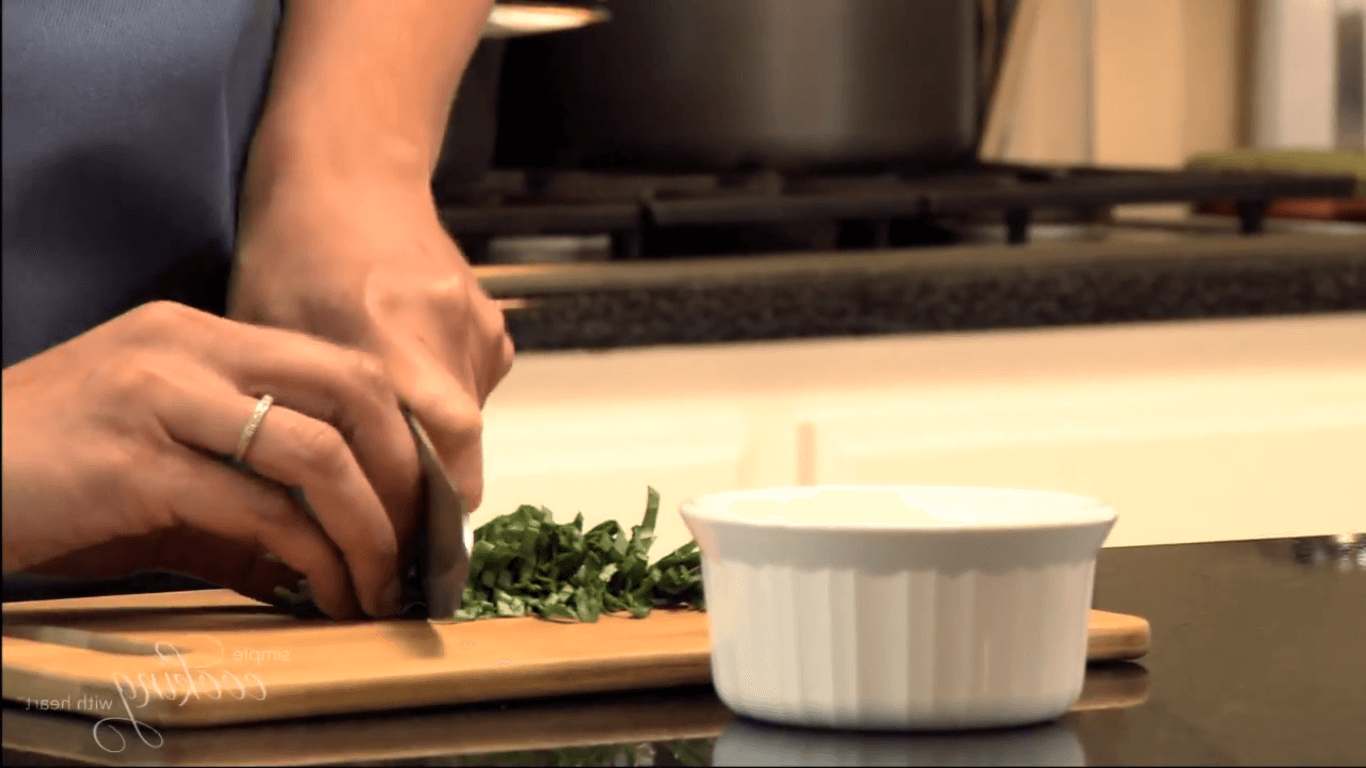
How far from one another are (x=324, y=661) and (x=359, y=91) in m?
0.29

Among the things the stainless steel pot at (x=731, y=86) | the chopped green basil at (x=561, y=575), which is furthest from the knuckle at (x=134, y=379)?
the stainless steel pot at (x=731, y=86)

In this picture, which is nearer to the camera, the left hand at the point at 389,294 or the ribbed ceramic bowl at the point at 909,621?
the ribbed ceramic bowl at the point at 909,621

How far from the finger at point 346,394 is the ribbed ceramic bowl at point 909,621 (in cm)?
15

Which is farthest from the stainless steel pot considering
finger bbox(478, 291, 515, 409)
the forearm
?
finger bbox(478, 291, 515, 409)

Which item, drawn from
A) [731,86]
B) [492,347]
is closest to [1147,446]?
[731,86]

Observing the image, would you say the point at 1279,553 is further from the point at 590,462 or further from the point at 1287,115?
the point at 1287,115

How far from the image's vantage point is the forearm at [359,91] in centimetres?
71

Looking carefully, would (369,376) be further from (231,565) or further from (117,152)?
(117,152)

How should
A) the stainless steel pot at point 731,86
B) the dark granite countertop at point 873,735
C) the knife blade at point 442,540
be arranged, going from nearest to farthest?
the dark granite countertop at point 873,735 < the knife blade at point 442,540 < the stainless steel pot at point 731,86

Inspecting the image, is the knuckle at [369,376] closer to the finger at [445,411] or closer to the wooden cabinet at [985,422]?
the finger at [445,411]

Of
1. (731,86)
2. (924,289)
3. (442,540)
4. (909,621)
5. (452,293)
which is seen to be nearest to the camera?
(909,621)

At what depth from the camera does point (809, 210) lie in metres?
1.38

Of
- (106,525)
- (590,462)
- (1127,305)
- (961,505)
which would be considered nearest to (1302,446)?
(1127,305)

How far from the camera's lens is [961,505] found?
55 cm
